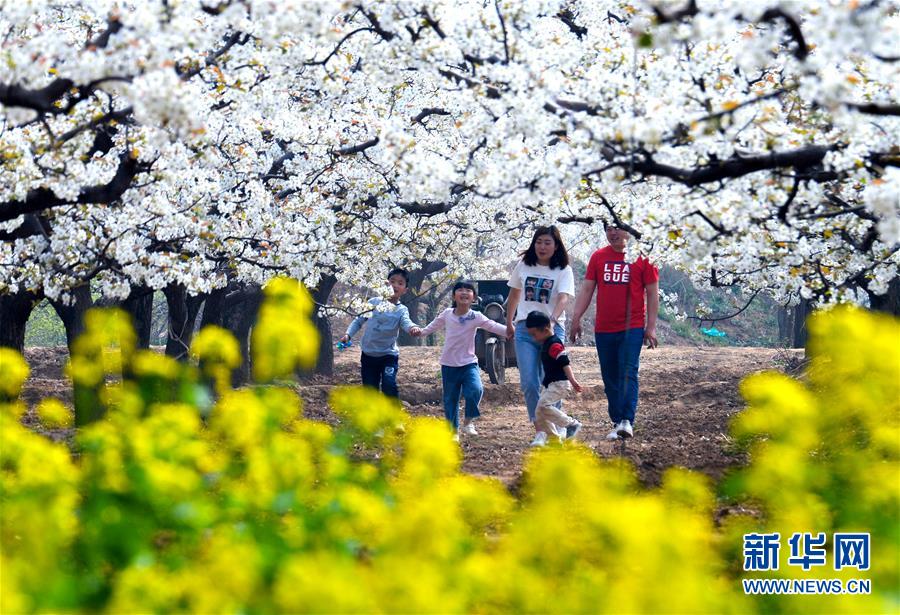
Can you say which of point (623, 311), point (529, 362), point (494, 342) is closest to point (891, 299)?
point (623, 311)

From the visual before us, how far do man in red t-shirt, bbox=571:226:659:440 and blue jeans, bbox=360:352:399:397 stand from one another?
2371mm

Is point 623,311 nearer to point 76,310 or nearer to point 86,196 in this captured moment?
point 86,196

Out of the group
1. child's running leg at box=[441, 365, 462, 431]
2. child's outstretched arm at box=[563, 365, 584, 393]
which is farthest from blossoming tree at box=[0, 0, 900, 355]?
child's running leg at box=[441, 365, 462, 431]

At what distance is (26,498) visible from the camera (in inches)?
165

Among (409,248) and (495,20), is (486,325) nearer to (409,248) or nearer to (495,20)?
(495,20)

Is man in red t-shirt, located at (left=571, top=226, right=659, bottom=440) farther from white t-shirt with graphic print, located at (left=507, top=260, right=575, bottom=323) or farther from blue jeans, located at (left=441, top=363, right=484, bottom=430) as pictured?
blue jeans, located at (left=441, top=363, right=484, bottom=430)

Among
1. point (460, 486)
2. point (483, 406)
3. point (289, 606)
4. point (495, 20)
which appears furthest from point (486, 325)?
point (289, 606)

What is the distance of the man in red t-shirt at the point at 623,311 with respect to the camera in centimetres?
1046

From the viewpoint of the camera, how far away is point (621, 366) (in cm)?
1054

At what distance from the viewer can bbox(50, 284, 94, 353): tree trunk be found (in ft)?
40.9

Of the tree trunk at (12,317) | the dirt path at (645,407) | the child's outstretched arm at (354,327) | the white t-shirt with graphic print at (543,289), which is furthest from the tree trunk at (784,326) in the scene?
the tree trunk at (12,317)

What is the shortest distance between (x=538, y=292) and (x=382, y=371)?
264 centimetres

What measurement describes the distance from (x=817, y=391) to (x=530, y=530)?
8.68 m

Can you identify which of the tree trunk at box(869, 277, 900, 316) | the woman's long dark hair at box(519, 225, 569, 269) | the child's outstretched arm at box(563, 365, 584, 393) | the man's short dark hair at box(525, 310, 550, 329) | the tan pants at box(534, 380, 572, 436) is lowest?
the tan pants at box(534, 380, 572, 436)
